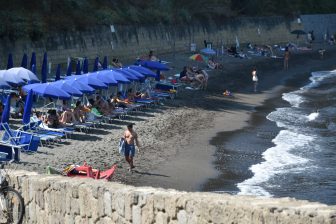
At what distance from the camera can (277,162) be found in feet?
71.5

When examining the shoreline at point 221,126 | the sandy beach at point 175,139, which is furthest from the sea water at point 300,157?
the sandy beach at point 175,139

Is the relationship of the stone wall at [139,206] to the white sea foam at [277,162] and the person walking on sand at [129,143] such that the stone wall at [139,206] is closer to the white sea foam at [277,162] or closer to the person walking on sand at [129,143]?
the white sea foam at [277,162]

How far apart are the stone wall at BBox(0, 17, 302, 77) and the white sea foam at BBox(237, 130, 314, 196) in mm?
14429

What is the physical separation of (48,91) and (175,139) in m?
4.42

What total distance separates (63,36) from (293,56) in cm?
2641

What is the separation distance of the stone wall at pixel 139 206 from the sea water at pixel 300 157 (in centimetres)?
955

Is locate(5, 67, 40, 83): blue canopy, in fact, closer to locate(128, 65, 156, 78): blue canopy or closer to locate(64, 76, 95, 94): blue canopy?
locate(64, 76, 95, 94): blue canopy

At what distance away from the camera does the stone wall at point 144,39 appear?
3750 centimetres

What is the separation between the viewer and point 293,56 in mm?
60906

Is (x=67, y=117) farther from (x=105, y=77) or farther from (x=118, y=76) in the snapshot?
(x=118, y=76)

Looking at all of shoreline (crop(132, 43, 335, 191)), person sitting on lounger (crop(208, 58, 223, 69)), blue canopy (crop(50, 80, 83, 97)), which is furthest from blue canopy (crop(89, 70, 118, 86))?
person sitting on lounger (crop(208, 58, 223, 69))

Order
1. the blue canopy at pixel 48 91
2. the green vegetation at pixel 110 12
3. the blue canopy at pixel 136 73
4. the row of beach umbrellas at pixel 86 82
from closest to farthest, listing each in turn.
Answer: the blue canopy at pixel 48 91 → the row of beach umbrellas at pixel 86 82 → the blue canopy at pixel 136 73 → the green vegetation at pixel 110 12

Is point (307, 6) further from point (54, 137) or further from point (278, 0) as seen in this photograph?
point (54, 137)

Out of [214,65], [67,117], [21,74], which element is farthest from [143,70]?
[214,65]
